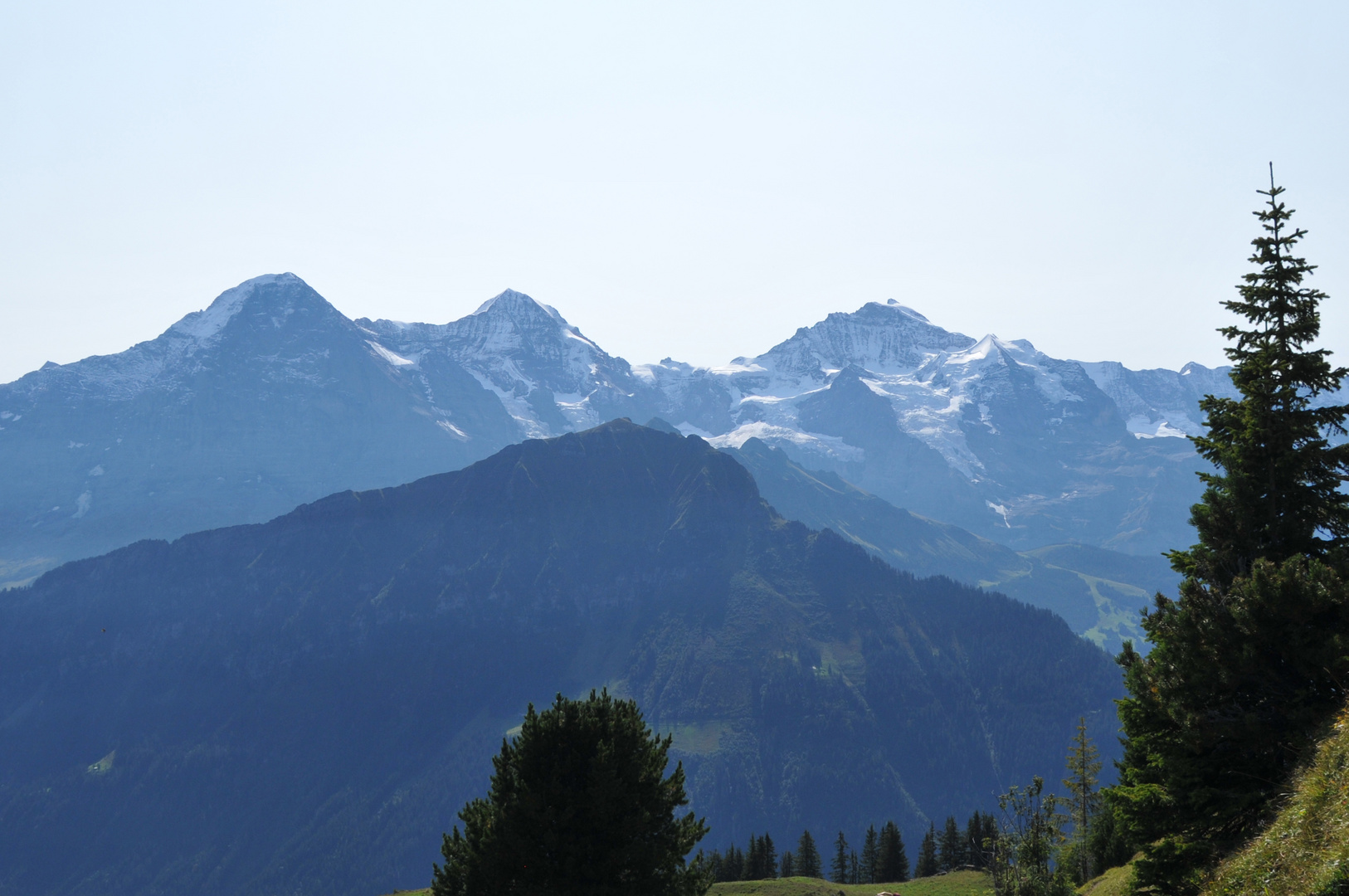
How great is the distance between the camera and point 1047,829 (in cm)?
6600

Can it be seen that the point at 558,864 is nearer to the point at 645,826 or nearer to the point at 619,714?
the point at 645,826

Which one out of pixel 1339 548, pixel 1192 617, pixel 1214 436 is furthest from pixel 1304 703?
pixel 1214 436

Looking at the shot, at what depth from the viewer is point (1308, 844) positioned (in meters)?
23.2

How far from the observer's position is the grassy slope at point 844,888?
10069 centimetres

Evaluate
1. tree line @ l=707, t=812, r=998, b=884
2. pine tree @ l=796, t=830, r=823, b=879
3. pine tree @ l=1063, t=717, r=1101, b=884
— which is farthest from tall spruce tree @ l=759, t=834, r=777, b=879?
pine tree @ l=1063, t=717, r=1101, b=884

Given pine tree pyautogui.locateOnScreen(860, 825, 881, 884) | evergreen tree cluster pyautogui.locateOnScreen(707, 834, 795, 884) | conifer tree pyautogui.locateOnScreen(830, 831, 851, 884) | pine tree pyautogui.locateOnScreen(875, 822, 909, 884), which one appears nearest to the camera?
evergreen tree cluster pyautogui.locateOnScreen(707, 834, 795, 884)

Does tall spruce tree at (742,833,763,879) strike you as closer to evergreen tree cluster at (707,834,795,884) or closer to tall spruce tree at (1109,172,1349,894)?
evergreen tree cluster at (707,834,795,884)

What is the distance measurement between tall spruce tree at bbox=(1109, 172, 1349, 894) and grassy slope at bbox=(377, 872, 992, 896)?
67.8m

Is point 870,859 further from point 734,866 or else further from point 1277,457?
point 1277,457

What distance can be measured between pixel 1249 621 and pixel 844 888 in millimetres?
90651

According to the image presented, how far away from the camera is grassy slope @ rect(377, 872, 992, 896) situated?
100688mm

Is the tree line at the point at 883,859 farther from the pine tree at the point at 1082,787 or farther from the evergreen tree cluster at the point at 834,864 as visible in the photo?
the pine tree at the point at 1082,787

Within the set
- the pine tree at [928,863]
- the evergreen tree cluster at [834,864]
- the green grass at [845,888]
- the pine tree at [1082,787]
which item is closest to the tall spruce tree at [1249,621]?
the pine tree at [1082,787]

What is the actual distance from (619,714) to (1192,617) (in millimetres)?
24772
